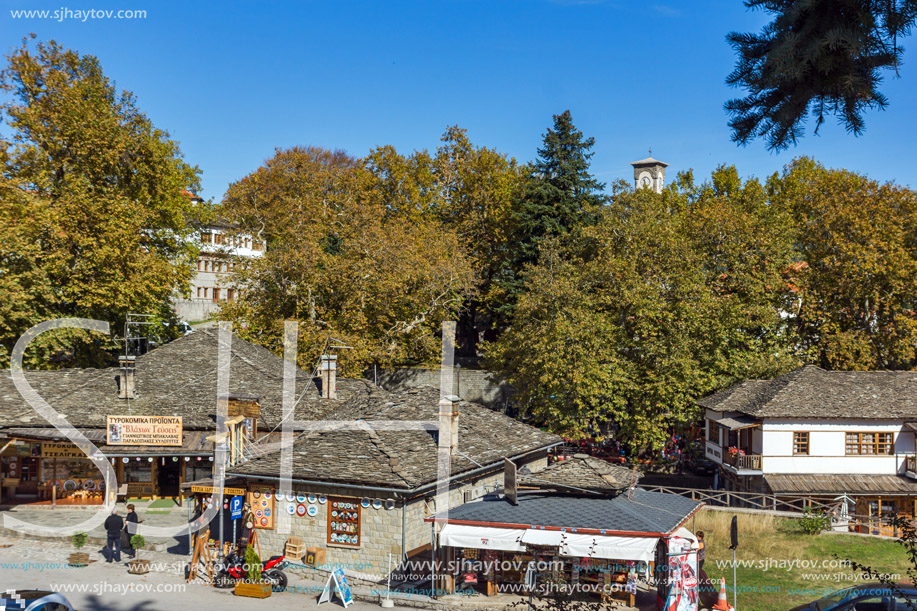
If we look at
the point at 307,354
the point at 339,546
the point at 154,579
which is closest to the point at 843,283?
the point at 307,354

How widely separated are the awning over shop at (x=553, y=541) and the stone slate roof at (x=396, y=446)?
2.33m

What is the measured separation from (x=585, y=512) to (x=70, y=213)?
29318 mm

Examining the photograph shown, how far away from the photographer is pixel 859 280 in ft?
131

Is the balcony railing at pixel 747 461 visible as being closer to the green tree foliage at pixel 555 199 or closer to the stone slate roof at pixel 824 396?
the stone slate roof at pixel 824 396

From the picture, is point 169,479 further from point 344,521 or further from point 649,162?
point 649,162

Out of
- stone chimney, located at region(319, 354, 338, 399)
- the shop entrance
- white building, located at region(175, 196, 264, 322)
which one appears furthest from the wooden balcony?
white building, located at region(175, 196, 264, 322)

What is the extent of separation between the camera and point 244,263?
44188mm

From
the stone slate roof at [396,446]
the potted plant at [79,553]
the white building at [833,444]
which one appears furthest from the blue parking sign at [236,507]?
the white building at [833,444]

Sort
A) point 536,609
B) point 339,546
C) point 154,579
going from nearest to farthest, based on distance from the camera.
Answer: point 536,609
point 154,579
point 339,546

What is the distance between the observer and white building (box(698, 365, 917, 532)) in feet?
107

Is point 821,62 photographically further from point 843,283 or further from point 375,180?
point 375,180

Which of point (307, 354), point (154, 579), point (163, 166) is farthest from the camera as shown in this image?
point (163, 166)

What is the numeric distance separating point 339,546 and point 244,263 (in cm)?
2730

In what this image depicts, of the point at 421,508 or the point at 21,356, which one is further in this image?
the point at 21,356
